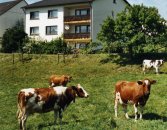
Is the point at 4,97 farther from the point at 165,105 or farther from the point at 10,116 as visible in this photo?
the point at 165,105

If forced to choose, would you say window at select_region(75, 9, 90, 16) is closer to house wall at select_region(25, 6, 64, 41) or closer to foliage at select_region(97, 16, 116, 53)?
house wall at select_region(25, 6, 64, 41)

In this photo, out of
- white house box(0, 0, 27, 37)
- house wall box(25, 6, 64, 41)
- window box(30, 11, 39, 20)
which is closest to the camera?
house wall box(25, 6, 64, 41)

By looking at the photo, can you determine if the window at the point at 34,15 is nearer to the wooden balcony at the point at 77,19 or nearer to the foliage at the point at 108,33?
the wooden balcony at the point at 77,19

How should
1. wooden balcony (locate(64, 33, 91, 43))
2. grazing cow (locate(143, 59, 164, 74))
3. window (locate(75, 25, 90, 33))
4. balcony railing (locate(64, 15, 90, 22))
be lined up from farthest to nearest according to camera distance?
1. window (locate(75, 25, 90, 33))
2. balcony railing (locate(64, 15, 90, 22))
3. wooden balcony (locate(64, 33, 91, 43))
4. grazing cow (locate(143, 59, 164, 74))

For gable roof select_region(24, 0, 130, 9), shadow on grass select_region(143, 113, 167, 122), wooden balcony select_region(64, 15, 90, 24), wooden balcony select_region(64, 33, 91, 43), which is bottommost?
shadow on grass select_region(143, 113, 167, 122)

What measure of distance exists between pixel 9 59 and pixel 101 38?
1230cm

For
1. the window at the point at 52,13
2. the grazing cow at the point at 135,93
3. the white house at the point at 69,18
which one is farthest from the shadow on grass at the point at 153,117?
the window at the point at 52,13

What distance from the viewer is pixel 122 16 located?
160 ft

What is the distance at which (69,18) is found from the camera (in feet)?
236

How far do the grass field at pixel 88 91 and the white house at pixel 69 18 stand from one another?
17.3 meters

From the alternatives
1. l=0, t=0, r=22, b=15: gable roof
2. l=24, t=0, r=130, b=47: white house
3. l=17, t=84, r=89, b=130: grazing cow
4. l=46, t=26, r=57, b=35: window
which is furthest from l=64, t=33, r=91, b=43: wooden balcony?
l=17, t=84, r=89, b=130: grazing cow

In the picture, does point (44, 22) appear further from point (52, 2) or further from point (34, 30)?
point (52, 2)

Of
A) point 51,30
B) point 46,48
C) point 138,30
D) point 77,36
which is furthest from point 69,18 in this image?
point 138,30

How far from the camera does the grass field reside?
58.8 feet
